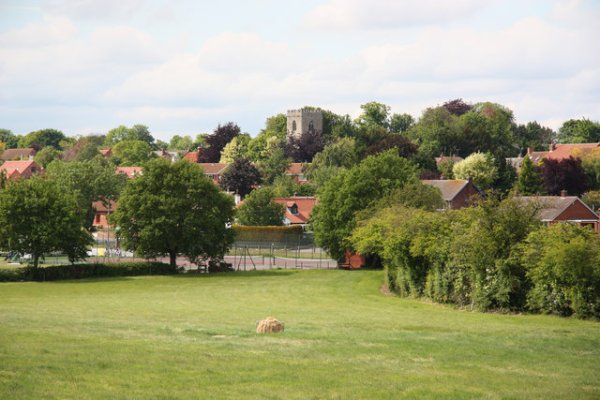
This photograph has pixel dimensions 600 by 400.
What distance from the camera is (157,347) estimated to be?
24.8 metres

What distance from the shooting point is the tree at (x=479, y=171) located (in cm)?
13550

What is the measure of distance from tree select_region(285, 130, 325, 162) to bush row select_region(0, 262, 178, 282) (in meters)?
103

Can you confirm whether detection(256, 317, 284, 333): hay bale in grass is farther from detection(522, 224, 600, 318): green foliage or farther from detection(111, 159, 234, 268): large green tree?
detection(111, 159, 234, 268): large green tree

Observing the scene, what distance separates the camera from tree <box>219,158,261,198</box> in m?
143

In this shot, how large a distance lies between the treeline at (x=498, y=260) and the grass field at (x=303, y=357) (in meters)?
1.64

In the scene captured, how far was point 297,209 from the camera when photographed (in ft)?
409

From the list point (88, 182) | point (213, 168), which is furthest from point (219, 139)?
point (88, 182)

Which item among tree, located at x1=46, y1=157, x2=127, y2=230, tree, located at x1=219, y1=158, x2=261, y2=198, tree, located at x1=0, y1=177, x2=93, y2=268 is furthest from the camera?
tree, located at x1=219, y1=158, x2=261, y2=198

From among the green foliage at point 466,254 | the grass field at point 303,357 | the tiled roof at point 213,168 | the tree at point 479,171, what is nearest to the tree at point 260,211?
the tree at point 479,171

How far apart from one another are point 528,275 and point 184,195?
42.8 meters

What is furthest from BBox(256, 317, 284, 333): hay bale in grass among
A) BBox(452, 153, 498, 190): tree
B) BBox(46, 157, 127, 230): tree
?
BBox(452, 153, 498, 190): tree

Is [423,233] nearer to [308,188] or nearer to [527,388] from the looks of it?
[527,388]

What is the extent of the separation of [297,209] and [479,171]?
98.8ft

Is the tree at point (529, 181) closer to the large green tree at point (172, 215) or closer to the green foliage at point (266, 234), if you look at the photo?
the green foliage at point (266, 234)
